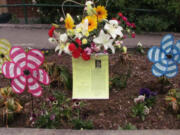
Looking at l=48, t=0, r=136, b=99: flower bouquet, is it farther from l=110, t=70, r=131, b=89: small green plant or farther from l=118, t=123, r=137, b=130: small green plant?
l=110, t=70, r=131, b=89: small green plant

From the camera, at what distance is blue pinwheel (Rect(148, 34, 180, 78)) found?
2.42m

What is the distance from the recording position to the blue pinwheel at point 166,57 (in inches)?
95.3

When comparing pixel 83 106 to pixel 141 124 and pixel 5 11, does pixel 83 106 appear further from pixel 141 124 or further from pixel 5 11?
pixel 5 11

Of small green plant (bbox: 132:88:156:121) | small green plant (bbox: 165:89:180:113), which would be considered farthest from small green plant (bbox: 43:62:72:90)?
small green plant (bbox: 165:89:180:113)

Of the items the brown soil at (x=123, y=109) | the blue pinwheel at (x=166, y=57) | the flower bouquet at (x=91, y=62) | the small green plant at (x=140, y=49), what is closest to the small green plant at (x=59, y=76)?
the brown soil at (x=123, y=109)

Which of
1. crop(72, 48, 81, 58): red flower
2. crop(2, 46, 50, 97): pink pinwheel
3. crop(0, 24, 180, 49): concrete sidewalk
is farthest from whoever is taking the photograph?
crop(0, 24, 180, 49): concrete sidewalk

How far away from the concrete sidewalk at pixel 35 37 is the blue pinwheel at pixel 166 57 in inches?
62.8

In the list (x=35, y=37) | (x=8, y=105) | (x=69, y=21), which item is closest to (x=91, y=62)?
(x=69, y=21)

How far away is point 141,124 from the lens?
2.28 m

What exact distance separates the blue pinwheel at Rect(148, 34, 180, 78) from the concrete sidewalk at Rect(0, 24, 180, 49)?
159cm

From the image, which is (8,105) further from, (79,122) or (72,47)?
(72,47)

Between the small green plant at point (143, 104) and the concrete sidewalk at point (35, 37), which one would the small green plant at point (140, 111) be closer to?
the small green plant at point (143, 104)

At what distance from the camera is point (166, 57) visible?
2467mm

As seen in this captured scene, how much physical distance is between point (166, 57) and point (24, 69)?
1.33 meters
